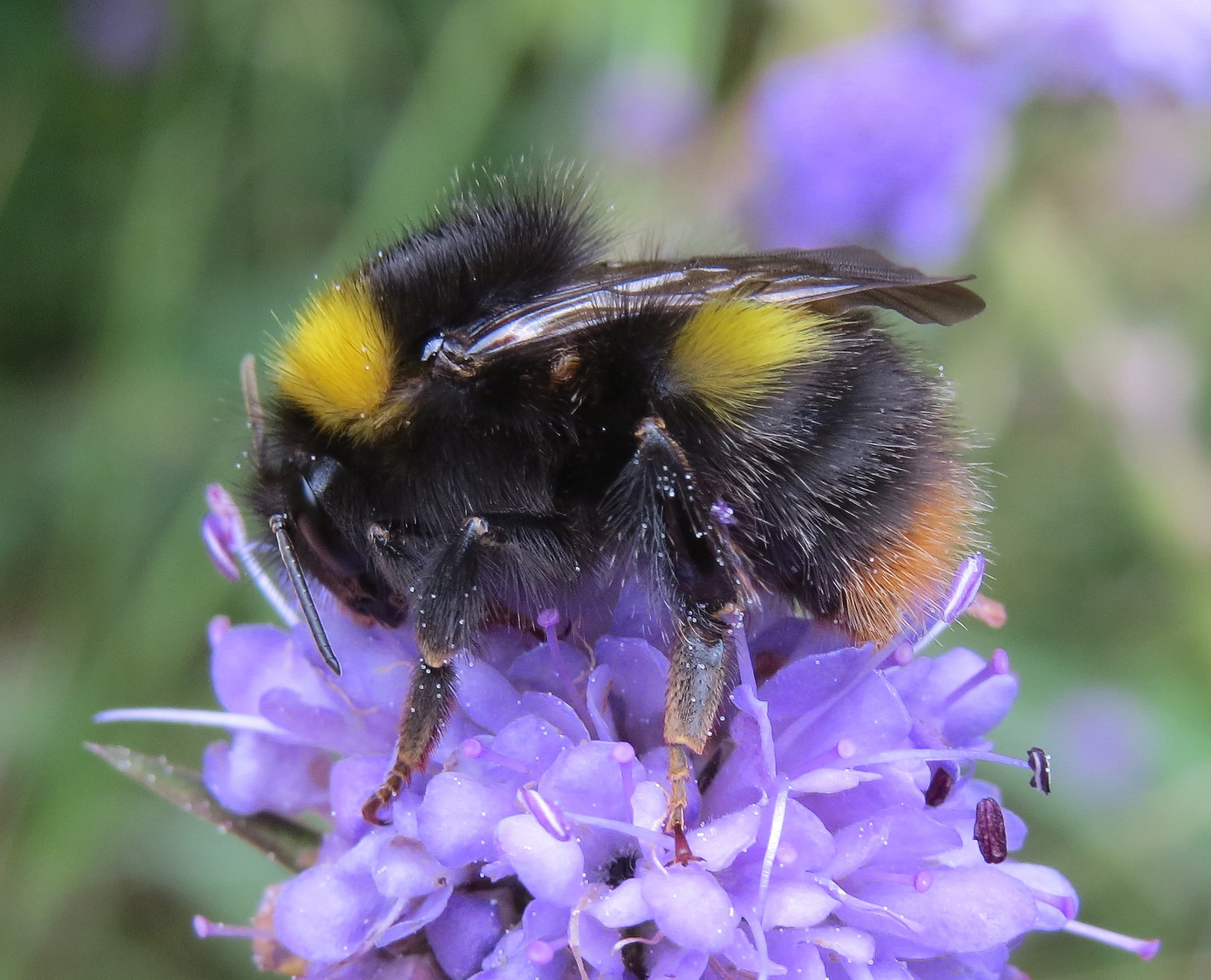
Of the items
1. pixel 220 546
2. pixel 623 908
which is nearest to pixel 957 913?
pixel 623 908

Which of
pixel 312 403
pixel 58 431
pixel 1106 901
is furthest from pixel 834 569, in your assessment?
pixel 58 431

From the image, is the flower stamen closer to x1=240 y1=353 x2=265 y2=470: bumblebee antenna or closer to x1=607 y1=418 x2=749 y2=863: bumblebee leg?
x1=607 y1=418 x2=749 y2=863: bumblebee leg

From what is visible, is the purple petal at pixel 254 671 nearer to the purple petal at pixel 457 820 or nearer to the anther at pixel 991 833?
the purple petal at pixel 457 820

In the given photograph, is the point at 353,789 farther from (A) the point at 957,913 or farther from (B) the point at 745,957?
(A) the point at 957,913

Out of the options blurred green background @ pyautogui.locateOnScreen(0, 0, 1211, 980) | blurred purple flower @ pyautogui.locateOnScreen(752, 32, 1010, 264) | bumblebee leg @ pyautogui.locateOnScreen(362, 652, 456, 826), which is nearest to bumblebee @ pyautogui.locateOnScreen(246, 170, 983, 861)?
bumblebee leg @ pyautogui.locateOnScreen(362, 652, 456, 826)

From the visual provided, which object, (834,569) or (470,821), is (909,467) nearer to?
(834,569)

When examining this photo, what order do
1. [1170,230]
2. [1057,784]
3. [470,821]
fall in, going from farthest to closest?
[1170,230]
[1057,784]
[470,821]
